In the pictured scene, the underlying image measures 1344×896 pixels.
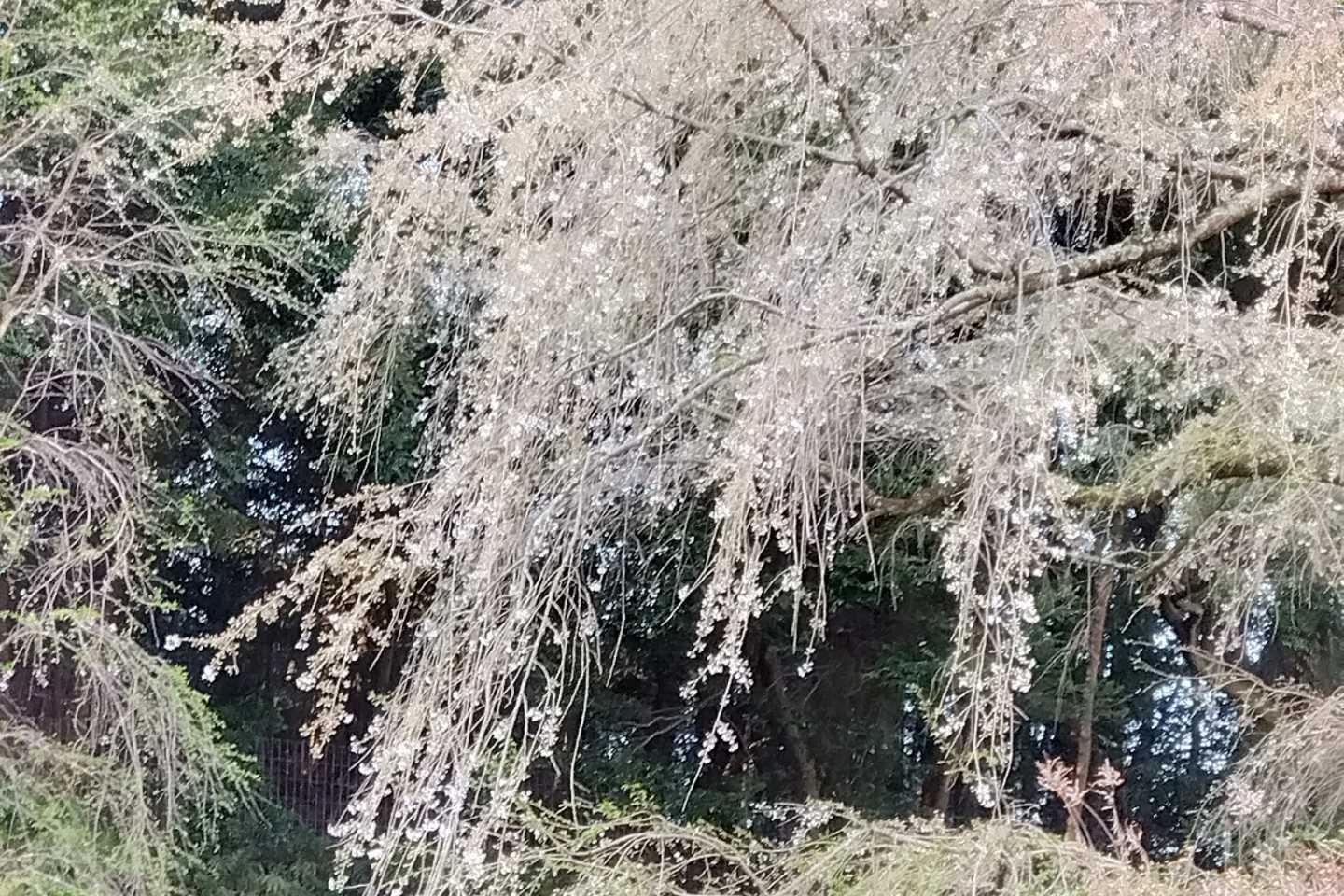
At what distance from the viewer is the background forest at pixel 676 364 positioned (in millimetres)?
2428

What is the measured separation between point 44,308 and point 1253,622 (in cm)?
451

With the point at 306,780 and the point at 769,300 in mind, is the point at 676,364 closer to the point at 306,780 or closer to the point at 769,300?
the point at 769,300

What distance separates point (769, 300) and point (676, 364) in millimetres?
361

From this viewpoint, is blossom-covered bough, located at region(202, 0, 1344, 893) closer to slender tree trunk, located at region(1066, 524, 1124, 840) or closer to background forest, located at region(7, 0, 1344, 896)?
background forest, located at region(7, 0, 1344, 896)

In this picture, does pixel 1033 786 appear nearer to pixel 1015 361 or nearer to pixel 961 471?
pixel 961 471

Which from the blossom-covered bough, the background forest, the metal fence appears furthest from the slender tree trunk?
the metal fence

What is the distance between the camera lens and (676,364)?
2.95 meters

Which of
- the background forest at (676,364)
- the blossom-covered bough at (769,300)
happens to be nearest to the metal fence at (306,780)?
the background forest at (676,364)

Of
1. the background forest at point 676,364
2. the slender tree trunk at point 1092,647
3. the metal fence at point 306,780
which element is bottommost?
the metal fence at point 306,780

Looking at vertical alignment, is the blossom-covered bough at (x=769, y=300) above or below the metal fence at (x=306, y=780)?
above

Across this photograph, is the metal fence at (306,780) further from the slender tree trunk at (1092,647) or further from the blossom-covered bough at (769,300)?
the slender tree trunk at (1092,647)

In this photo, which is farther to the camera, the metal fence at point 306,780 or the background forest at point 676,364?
the metal fence at point 306,780

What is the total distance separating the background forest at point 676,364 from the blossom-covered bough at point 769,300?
16 mm

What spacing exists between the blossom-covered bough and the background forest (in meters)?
0.02
